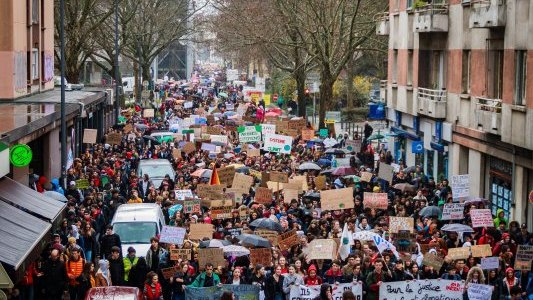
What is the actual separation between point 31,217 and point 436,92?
19.8 m

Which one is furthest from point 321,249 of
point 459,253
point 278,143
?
point 278,143

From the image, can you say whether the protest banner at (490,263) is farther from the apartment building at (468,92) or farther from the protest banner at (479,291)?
the apartment building at (468,92)

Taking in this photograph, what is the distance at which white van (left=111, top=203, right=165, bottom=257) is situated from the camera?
75.3 ft

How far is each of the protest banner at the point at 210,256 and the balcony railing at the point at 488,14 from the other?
13380mm

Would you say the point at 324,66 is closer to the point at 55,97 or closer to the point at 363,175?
the point at 55,97

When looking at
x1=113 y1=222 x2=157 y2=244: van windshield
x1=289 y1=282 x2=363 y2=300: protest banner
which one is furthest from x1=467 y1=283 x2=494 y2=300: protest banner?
x1=113 y1=222 x2=157 y2=244: van windshield

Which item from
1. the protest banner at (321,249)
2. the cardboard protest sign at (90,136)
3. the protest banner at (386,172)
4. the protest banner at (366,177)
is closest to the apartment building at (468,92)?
the protest banner at (386,172)

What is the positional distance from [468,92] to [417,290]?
18.0 m

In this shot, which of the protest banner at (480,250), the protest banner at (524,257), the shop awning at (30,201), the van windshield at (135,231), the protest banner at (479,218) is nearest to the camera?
the protest banner at (524,257)

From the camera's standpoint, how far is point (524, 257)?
19.6 m

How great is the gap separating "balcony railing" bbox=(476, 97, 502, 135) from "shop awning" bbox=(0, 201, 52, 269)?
13.5 m

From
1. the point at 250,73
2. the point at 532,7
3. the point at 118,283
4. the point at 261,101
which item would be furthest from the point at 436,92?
the point at 250,73

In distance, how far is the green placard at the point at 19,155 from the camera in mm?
22984

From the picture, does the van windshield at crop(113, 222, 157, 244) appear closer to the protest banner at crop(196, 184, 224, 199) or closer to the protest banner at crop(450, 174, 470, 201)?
the protest banner at crop(196, 184, 224, 199)
